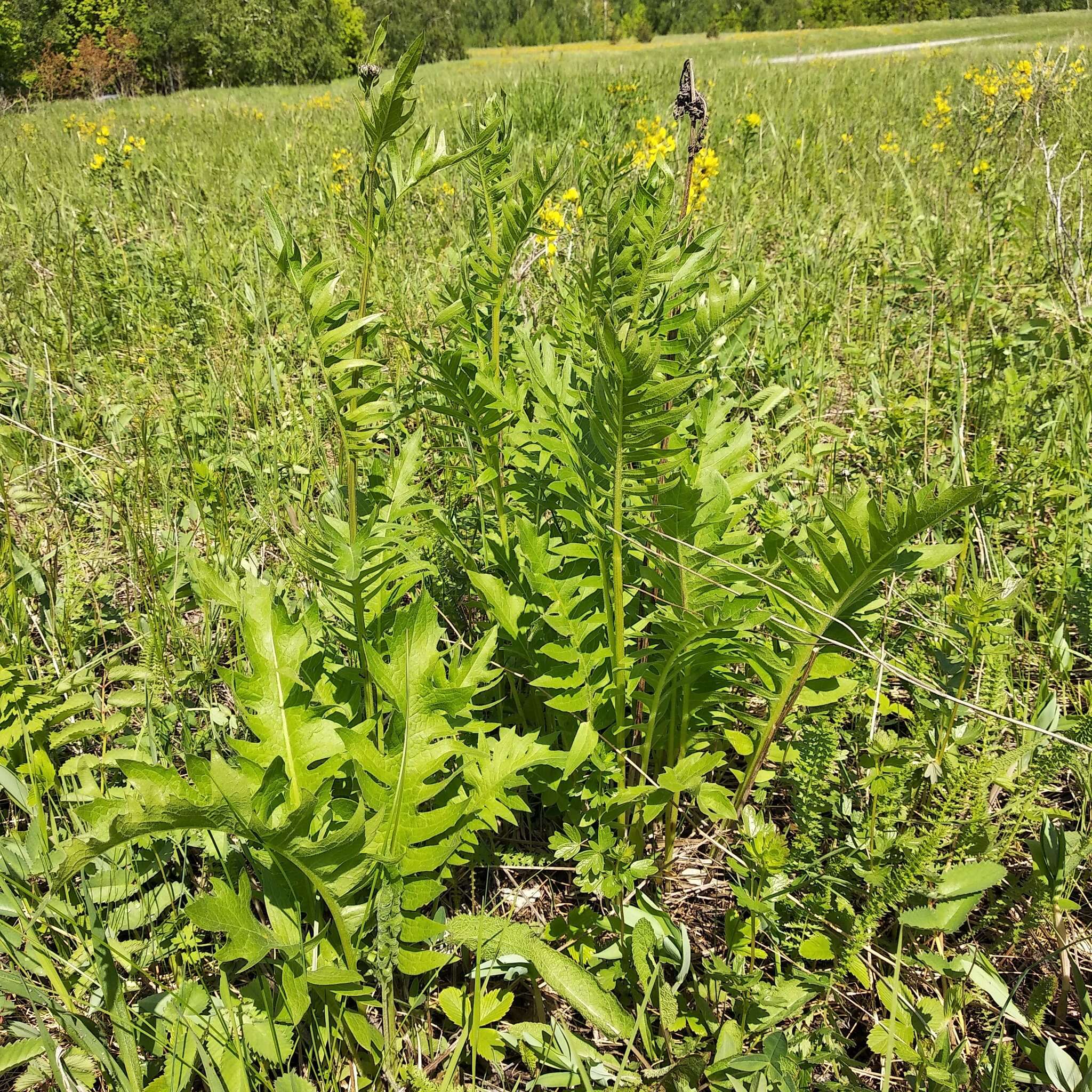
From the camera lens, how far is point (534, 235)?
159 cm

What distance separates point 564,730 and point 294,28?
35.9m

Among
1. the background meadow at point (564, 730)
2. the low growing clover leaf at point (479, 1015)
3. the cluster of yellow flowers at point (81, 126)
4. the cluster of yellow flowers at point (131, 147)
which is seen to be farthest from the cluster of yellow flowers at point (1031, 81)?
the cluster of yellow flowers at point (81, 126)

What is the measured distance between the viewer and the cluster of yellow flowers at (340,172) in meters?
4.23

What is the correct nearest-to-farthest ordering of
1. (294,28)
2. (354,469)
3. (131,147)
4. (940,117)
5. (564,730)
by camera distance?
(354,469) < (564,730) < (131,147) < (940,117) < (294,28)

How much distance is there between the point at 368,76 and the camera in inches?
37.4

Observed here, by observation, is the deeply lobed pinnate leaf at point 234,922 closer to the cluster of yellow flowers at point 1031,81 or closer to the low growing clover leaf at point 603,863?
the low growing clover leaf at point 603,863

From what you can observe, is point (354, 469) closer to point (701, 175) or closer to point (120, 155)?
point (701, 175)

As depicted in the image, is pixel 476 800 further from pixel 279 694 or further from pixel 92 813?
pixel 92 813

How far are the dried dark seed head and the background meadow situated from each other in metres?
0.15

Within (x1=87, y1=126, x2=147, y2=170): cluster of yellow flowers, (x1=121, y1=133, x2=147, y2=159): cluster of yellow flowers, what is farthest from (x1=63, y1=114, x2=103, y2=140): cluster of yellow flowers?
(x1=87, y1=126, x2=147, y2=170): cluster of yellow flowers

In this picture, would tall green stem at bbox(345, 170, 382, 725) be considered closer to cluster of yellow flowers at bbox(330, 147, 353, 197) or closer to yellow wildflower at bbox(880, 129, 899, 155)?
cluster of yellow flowers at bbox(330, 147, 353, 197)

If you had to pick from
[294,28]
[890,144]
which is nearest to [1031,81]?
[890,144]

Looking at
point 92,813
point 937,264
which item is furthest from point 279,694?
point 937,264

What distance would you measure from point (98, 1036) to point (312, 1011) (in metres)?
0.27
